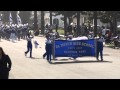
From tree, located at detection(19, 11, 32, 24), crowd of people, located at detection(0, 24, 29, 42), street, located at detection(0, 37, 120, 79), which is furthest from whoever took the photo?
tree, located at detection(19, 11, 32, 24)

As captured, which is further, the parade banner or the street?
the parade banner

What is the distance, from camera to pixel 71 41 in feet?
74.6

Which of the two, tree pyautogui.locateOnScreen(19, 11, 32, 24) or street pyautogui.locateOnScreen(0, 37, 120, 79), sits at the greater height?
A: tree pyautogui.locateOnScreen(19, 11, 32, 24)

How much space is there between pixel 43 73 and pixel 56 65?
308 centimetres

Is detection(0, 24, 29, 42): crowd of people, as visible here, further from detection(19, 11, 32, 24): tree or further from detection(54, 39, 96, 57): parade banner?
detection(19, 11, 32, 24): tree

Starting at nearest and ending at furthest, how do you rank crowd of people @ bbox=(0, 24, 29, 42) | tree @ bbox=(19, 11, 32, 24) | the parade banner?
the parade banner
crowd of people @ bbox=(0, 24, 29, 42)
tree @ bbox=(19, 11, 32, 24)

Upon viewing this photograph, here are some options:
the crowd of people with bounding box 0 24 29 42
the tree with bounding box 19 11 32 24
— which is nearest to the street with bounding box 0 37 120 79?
the crowd of people with bounding box 0 24 29 42

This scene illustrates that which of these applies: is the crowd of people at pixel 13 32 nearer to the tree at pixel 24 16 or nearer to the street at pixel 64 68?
the street at pixel 64 68

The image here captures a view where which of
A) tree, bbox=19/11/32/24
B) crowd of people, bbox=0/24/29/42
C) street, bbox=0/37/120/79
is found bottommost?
street, bbox=0/37/120/79

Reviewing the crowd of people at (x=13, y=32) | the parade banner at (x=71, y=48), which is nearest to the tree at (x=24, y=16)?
the crowd of people at (x=13, y=32)

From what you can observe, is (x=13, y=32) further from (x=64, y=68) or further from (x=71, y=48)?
(x=64, y=68)
